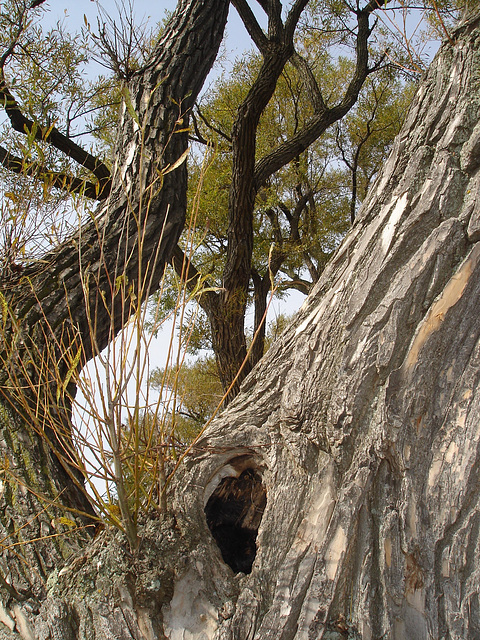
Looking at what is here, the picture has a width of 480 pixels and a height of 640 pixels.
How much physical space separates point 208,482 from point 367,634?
2.03ft

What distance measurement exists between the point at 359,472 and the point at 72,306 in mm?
1572

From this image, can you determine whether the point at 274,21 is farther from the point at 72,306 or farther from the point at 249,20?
the point at 72,306

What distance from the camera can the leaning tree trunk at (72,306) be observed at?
1575 millimetres

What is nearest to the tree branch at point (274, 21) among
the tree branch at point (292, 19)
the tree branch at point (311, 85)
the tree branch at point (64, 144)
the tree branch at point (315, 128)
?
the tree branch at point (292, 19)

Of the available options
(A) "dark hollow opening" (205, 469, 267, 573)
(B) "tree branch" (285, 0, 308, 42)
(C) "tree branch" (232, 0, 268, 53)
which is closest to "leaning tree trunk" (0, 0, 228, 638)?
(A) "dark hollow opening" (205, 469, 267, 573)

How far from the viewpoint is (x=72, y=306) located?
2.40 metres

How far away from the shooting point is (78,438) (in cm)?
143

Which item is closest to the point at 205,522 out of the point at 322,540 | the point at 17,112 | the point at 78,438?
the point at 322,540

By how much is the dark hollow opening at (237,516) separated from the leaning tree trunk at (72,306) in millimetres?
452

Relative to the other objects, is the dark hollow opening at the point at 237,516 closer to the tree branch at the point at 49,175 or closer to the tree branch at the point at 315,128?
the tree branch at the point at 49,175

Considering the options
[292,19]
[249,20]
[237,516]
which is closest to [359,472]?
[237,516]

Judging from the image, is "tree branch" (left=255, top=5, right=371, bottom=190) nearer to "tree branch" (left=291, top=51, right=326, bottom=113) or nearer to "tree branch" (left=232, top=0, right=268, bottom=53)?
"tree branch" (left=291, top=51, right=326, bottom=113)

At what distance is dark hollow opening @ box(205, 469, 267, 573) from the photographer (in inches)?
64.0

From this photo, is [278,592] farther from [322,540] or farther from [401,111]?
[401,111]
